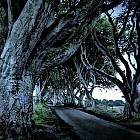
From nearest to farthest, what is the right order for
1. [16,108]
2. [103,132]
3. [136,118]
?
[16,108] → [103,132] → [136,118]

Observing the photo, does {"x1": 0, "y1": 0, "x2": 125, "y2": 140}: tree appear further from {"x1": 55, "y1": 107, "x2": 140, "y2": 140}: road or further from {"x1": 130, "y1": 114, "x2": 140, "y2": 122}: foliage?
{"x1": 130, "y1": 114, "x2": 140, "y2": 122}: foliage

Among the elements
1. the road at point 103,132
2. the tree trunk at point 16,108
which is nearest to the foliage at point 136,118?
the road at point 103,132

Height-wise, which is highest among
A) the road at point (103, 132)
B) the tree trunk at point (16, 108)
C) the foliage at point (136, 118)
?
the tree trunk at point (16, 108)

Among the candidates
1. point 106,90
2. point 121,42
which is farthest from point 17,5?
point 106,90

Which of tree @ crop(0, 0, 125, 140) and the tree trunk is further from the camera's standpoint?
tree @ crop(0, 0, 125, 140)

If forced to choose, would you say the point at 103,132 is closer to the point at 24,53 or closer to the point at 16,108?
the point at 16,108

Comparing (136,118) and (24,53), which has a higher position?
(24,53)

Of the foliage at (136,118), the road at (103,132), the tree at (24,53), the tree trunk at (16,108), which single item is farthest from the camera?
the foliage at (136,118)

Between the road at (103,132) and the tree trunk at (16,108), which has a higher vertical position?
the tree trunk at (16,108)

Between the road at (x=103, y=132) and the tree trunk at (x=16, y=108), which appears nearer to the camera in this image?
the tree trunk at (x=16, y=108)

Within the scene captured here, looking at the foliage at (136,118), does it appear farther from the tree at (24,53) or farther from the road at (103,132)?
the tree at (24,53)

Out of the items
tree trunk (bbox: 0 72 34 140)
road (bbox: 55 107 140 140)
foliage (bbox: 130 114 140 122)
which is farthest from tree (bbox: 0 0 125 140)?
foliage (bbox: 130 114 140 122)

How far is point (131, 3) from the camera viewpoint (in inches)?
445

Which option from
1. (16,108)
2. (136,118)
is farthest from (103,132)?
(16,108)
